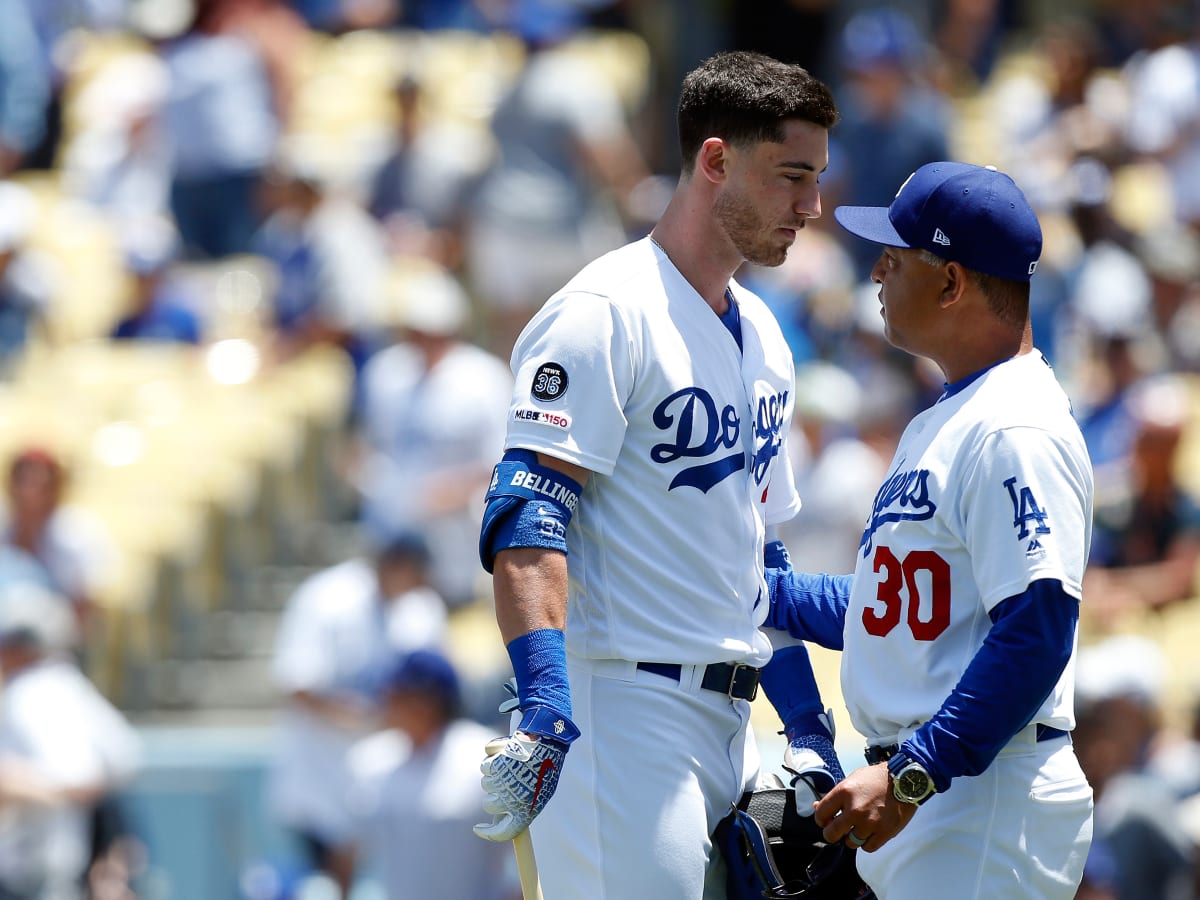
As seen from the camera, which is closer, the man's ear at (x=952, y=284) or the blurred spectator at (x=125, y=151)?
the man's ear at (x=952, y=284)

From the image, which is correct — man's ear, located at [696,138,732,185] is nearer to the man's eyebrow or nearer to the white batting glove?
the man's eyebrow

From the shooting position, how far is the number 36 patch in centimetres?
357

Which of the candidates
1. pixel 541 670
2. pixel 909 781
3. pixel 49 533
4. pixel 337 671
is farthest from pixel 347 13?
pixel 909 781

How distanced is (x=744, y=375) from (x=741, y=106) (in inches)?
20.2

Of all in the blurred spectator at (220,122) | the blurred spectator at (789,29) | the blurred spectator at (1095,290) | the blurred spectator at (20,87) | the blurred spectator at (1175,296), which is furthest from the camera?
the blurred spectator at (789,29)

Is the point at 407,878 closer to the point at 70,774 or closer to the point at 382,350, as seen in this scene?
the point at 70,774

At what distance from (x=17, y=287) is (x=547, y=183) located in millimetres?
2838

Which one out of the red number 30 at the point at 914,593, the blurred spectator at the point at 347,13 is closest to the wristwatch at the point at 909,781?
the red number 30 at the point at 914,593

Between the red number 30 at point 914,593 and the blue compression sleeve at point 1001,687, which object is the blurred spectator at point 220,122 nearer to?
the red number 30 at point 914,593

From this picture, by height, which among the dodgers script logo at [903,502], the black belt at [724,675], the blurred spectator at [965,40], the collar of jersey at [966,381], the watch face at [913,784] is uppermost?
the blurred spectator at [965,40]

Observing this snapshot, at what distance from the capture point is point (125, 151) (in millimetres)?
11555

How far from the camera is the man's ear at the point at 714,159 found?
3.72m

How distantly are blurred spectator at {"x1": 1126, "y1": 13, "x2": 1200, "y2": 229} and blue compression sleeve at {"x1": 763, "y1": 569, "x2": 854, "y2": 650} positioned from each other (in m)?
6.10

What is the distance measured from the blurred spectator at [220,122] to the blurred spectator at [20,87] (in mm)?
1419
